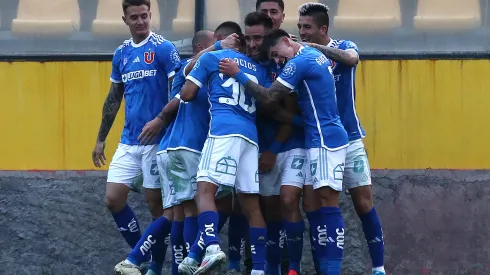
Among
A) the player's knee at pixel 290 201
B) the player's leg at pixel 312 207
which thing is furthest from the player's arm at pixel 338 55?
the player's knee at pixel 290 201

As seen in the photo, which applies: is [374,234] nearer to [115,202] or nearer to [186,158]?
[186,158]

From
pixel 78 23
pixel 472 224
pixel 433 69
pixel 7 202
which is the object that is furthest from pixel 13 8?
pixel 472 224

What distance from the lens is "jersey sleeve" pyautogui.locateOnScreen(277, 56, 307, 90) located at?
387 inches

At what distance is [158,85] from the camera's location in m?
10.8

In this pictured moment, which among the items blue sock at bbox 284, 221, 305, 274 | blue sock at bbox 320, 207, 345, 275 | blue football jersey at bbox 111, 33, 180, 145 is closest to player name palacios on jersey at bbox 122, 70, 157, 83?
blue football jersey at bbox 111, 33, 180, 145

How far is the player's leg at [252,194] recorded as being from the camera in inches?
391

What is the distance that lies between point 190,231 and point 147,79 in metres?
1.49

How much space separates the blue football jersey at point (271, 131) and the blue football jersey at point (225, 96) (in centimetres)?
26

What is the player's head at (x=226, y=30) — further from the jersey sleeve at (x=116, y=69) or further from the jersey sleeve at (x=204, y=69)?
the jersey sleeve at (x=116, y=69)

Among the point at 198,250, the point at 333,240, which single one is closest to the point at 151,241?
the point at 198,250

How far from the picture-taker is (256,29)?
1000cm

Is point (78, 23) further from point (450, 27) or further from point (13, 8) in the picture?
point (450, 27)

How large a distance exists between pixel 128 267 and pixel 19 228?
83.6 inches

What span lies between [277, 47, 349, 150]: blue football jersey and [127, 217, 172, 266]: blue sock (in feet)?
4.73
